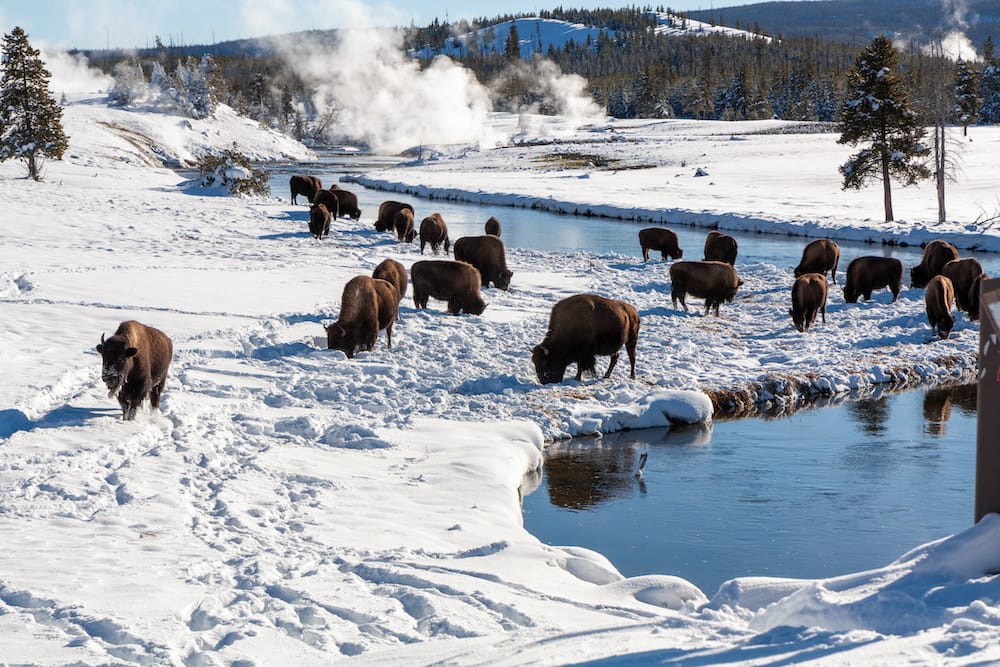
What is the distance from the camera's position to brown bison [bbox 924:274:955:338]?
59.3ft

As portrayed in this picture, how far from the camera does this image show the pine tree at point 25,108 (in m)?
41.1

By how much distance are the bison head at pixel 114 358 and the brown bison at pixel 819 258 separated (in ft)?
55.5

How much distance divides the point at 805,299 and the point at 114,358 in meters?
12.8

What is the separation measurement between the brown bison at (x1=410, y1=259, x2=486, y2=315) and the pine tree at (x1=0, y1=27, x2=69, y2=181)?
29.0 m

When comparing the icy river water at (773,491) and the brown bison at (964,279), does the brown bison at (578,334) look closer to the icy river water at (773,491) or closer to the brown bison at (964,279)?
the icy river water at (773,491)

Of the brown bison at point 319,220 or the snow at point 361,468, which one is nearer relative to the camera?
the snow at point 361,468

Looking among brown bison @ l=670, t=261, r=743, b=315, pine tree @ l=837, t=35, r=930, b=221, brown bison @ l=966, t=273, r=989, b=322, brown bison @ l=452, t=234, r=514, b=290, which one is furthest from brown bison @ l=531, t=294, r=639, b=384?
pine tree @ l=837, t=35, r=930, b=221

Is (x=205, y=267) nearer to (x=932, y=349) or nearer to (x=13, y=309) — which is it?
(x=13, y=309)

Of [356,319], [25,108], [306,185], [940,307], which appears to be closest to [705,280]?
[940,307]

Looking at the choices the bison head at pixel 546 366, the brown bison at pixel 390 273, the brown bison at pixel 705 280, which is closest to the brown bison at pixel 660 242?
the brown bison at pixel 705 280

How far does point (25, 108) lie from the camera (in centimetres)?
4159

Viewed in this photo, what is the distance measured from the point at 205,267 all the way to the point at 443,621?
17.3 m

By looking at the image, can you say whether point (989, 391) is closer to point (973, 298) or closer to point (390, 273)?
point (390, 273)

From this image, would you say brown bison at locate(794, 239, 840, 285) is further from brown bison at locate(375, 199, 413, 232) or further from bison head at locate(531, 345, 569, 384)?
brown bison at locate(375, 199, 413, 232)
